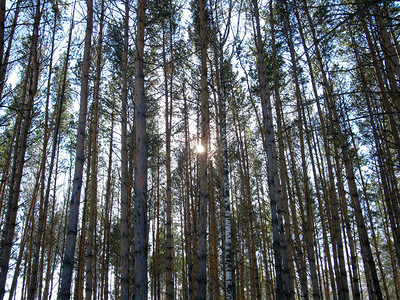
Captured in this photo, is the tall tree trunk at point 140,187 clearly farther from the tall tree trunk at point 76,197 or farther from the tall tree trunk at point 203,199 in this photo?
the tall tree trunk at point 76,197

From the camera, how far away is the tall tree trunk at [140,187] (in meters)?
3.67

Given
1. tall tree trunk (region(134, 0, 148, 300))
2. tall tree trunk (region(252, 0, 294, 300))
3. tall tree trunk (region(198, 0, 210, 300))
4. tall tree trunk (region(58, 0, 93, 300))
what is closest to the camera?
tall tree trunk (region(134, 0, 148, 300))

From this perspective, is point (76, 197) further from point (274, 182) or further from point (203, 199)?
point (274, 182)

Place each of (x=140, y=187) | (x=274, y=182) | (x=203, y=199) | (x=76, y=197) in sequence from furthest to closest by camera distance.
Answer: (x=274, y=182)
(x=203, y=199)
(x=76, y=197)
(x=140, y=187)

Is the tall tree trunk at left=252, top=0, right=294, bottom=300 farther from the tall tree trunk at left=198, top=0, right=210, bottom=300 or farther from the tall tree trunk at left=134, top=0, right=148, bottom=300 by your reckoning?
the tall tree trunk at left=134, top=0, right=148, bottom=300

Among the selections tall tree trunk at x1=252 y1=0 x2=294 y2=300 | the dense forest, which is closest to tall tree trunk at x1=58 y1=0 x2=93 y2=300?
the dense forest

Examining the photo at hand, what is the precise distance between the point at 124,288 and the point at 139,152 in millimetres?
3585

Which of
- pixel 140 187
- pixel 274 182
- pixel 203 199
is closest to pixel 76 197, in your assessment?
pixel 140 187

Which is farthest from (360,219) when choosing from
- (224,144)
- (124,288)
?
(124,288)

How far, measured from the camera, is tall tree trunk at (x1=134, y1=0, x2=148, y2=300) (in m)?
3.67

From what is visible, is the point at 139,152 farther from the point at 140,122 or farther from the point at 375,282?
the point at 375,282

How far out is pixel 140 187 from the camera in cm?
394

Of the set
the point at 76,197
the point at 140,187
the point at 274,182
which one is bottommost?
the point at 140,187

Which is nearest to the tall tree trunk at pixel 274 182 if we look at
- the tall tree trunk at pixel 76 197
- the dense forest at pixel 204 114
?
the dense forest at pixel 204 114
